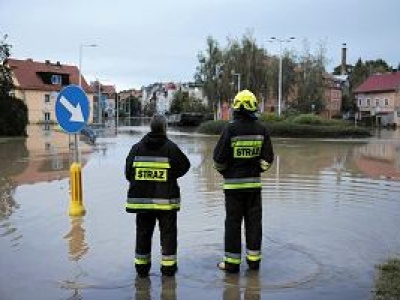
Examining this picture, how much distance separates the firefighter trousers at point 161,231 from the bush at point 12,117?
39.3 m

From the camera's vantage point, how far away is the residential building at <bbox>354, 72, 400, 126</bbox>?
337ft

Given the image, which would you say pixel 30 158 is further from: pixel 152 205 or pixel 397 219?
pixel 152 205

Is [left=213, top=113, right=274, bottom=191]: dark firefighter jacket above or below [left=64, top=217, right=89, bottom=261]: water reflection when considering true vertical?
above

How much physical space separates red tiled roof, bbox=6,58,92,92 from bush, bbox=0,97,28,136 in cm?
3688

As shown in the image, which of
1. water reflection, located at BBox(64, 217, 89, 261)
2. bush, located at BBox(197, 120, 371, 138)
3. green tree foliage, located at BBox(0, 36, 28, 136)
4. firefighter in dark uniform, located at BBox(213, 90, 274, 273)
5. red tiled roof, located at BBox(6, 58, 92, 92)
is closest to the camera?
firefighter in dark uniform, located at BBox(213, 90, 274, 273)

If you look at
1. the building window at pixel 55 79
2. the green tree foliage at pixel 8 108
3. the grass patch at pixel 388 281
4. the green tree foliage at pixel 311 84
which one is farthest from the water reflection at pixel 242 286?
the building window at pixel 55 79

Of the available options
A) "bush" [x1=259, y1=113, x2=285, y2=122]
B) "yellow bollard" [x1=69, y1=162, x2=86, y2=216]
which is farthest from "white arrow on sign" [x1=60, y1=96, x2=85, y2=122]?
"bush" [x1=259, y1=113, x2=285, y2=122]

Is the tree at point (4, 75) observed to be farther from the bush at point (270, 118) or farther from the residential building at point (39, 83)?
the residential building at point (39, 83)

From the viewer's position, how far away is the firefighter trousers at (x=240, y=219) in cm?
727

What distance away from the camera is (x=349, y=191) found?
14.7m

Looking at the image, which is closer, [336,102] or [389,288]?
[389,288]

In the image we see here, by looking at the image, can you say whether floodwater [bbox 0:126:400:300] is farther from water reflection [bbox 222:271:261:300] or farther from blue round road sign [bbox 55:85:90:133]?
blue round road sign [bbox 55:85:90:133]

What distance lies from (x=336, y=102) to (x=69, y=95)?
4307 inches

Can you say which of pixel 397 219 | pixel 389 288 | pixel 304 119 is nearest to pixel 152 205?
pixel 389 288
